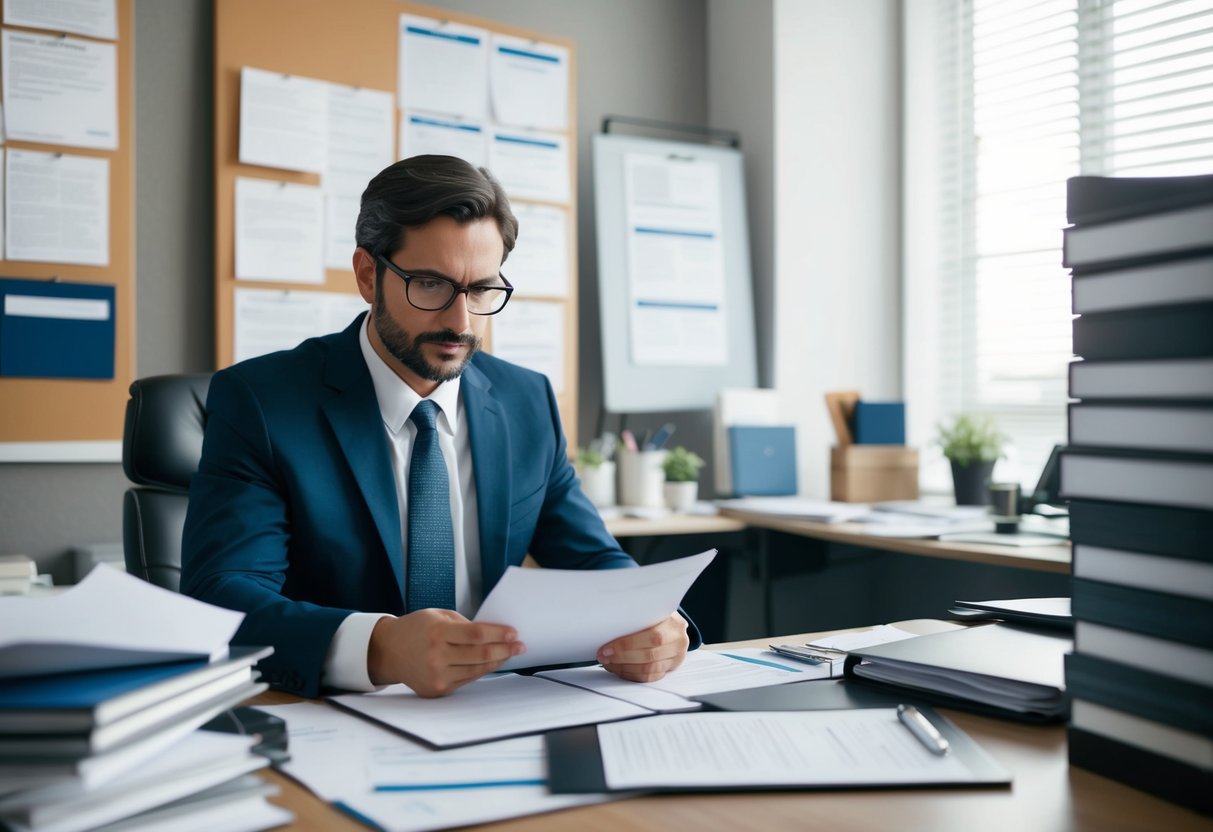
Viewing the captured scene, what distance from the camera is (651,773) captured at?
2.57 ft

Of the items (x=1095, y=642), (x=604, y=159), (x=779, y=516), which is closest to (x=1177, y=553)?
(x=1095, y=642)

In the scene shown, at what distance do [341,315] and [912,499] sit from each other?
5.36ft

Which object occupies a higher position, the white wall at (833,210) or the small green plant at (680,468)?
the white wall at (833,210)

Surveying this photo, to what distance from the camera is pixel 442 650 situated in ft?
3.28

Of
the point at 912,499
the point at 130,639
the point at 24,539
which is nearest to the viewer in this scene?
the point at 130,639

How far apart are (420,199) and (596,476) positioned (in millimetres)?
1512

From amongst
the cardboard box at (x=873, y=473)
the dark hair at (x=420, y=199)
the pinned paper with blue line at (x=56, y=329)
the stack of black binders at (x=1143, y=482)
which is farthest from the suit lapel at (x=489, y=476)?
the cardboard box at (x=873, y=473)

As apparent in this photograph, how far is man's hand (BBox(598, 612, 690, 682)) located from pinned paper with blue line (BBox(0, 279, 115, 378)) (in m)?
1.75

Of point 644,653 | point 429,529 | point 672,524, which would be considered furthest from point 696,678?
point 672,524

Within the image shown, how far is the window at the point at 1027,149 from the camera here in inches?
105

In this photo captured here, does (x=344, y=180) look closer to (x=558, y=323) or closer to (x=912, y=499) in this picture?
(x=558, y=323)

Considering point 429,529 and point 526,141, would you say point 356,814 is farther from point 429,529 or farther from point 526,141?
point 526,141

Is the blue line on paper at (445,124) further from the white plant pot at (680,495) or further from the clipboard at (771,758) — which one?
the clipboard at (771,758)

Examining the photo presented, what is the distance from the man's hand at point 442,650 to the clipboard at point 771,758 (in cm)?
14
